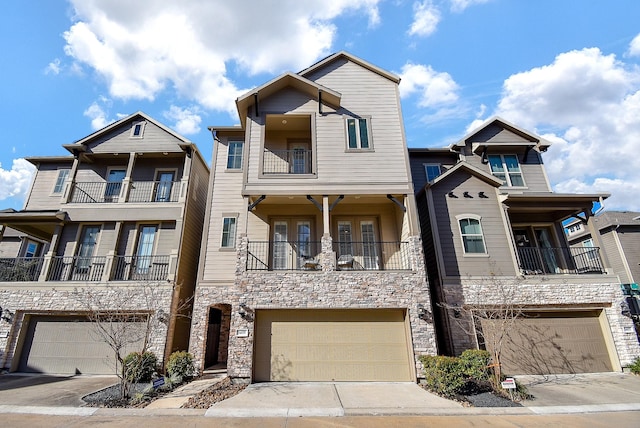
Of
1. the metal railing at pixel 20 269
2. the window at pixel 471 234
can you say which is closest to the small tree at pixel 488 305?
the window at pixel 471 234

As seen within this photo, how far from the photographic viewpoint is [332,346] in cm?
993

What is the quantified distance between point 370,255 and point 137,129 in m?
13.0

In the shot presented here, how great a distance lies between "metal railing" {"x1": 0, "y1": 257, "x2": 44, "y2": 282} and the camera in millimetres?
12570

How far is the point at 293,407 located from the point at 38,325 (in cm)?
1140

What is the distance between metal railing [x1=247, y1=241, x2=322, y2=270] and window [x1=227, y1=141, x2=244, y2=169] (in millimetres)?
4055

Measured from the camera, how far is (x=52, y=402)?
7680mm

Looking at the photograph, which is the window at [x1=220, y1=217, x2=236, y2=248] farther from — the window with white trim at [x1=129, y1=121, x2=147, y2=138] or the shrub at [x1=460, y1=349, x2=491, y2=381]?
the shrub at [x1=460, y1=349, x2=491, y2=381]

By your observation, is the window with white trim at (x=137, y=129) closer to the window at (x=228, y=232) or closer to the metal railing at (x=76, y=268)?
the metal railing at (x=76, y=268)

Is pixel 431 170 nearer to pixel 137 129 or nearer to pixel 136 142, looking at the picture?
pixel 136 142

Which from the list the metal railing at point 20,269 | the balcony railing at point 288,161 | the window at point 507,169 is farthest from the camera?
the window at point 507,169

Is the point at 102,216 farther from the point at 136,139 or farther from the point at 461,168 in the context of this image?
the point at 461,168

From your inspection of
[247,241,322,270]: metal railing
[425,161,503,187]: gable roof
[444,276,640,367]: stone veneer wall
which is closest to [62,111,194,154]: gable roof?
[247,241,322,270]: metal railing

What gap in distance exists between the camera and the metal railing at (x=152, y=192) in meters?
13.7

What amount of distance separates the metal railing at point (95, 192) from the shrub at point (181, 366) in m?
8.17
